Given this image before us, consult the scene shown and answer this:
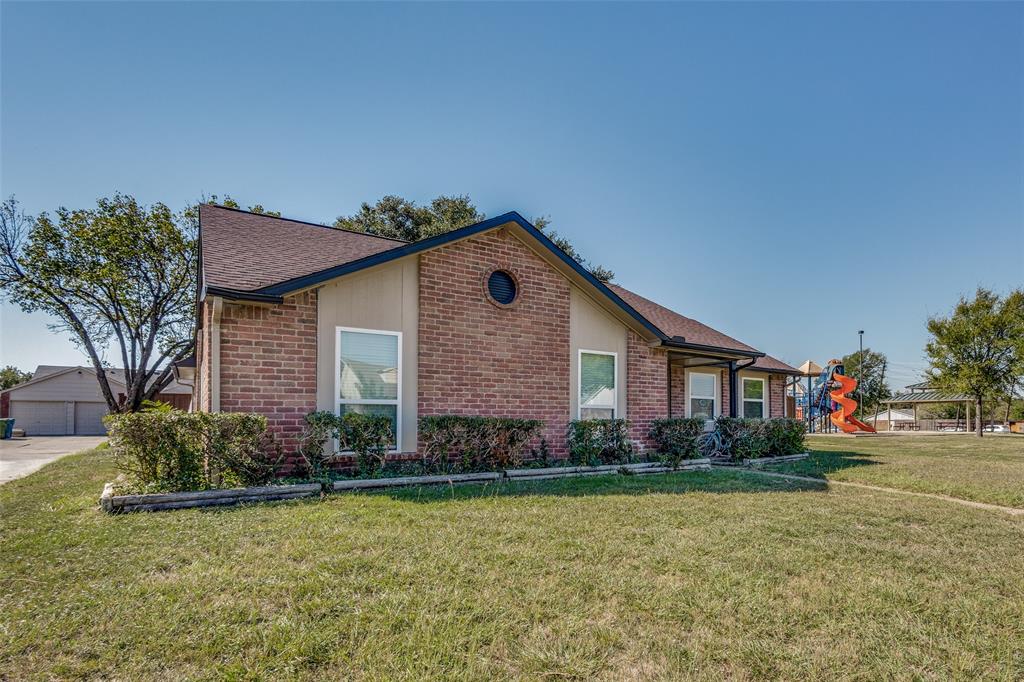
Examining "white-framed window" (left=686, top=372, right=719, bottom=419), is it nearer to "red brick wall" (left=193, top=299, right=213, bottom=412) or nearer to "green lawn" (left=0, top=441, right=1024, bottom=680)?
"green lawn" (left=0, top=441, right=1024, bottom=680)

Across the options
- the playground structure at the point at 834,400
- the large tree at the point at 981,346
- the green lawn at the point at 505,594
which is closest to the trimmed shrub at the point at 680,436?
the green lawn at the point at 505,594

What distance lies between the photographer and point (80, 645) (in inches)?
114

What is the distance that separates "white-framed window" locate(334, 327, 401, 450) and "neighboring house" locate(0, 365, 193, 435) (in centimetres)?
3295

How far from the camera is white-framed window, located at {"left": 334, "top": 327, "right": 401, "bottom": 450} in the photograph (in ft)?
27.3

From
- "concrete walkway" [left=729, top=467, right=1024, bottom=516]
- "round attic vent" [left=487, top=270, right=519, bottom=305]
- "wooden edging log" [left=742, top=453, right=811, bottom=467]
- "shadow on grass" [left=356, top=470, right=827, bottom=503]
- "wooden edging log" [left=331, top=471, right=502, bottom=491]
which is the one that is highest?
"round attic vent" [left=487, top=270, right=519, bottom=305]

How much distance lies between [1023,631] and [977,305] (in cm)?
3103

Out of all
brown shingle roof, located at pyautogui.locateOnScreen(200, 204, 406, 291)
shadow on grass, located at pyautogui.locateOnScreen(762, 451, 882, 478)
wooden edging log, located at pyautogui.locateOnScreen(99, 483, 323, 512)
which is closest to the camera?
wooden edging log, located at pyautogui.locateOnScreen(99, 483, 323, 512)

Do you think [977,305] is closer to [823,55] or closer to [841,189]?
[841,189]

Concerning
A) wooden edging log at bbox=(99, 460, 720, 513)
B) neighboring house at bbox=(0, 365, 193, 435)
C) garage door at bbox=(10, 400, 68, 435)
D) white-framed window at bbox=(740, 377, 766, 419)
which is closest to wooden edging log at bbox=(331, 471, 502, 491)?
wooden edging log at bbox=(99, 460, 720, 513)

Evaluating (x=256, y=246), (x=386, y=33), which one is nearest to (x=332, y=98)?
(x=386, y=33)

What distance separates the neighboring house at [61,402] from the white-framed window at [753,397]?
34.7 metres

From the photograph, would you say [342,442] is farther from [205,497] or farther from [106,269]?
[106,269]

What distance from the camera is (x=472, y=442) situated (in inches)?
347

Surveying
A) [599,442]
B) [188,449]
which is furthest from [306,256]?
[599,442]
